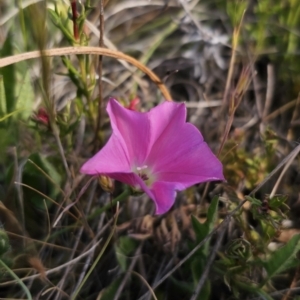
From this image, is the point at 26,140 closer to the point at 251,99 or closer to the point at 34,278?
the point at 34,278

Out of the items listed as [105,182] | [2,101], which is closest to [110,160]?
[105,182]

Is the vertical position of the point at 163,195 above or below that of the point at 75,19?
below

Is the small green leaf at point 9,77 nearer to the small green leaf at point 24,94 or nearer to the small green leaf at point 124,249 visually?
the small green leaf at point 24,94

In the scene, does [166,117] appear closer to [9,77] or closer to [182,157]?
[182,157]

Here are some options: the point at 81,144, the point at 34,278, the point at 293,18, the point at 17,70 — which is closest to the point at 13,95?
the point at 17,70

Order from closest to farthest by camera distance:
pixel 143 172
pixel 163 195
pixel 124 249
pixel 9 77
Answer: pixel 163 195 < pixel 143 172 < pixel 124 249 < pixel 9 77

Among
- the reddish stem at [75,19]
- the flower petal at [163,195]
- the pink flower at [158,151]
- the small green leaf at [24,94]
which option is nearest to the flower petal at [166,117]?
the pink flower at [158,151]

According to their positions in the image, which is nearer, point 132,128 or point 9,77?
point 132,128
